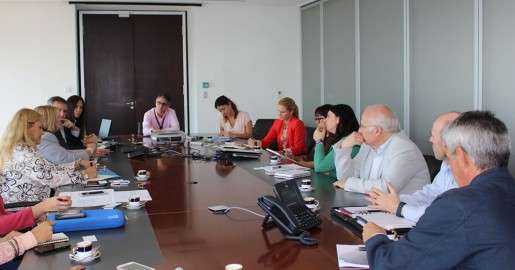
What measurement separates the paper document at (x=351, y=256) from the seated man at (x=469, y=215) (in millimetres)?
146

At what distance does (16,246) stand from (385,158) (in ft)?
6.48

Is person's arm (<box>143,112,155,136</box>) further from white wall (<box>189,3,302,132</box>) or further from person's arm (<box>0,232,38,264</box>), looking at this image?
person's arm (<box>0,232,38,264</box>)

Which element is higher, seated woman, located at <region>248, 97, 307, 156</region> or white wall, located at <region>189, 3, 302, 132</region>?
white wall, located at <region>189, 3, 302, 132</region>

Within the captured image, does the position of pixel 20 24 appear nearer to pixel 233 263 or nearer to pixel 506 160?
pixel 233 263

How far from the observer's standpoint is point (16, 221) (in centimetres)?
250

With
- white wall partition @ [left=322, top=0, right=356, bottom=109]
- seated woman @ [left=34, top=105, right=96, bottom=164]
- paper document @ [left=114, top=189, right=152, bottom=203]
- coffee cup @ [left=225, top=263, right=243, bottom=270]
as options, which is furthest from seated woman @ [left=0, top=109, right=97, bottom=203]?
white wall partition @ [left=322, top=0, right=356, bottom=109]

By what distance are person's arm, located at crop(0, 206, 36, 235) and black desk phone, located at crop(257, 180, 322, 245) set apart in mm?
1108

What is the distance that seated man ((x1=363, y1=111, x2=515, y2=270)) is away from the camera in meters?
1.35

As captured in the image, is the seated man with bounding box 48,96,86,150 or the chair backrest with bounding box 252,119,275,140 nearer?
the seated man with bounding box 48,96,86,150

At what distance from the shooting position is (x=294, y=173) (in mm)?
3453

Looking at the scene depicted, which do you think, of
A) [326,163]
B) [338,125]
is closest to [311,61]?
[338,125]

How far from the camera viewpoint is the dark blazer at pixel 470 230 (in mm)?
1347

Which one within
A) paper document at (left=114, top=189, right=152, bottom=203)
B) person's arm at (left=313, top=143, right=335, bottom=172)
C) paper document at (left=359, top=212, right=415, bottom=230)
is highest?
person's arm at (left=313, top=143, right=335, bottom=172)

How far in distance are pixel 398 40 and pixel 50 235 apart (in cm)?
498
